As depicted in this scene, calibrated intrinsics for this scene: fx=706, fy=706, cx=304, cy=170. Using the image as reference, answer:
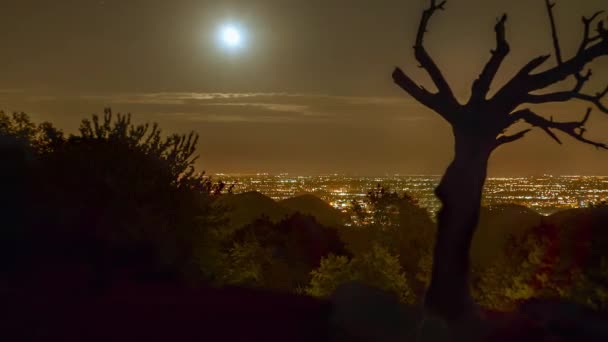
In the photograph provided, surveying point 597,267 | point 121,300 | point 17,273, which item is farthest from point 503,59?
point 597,267

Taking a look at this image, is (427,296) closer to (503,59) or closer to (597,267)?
(503,59)

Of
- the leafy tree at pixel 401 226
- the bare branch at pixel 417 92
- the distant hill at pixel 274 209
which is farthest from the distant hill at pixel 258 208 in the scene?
the bare branch at pixel 417 92

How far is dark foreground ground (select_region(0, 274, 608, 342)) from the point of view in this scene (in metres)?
11.2

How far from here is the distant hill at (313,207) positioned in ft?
504

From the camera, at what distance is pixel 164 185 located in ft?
65.0

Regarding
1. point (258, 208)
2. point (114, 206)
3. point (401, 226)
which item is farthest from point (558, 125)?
point (258, 208)

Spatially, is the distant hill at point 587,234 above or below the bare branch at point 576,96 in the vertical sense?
below

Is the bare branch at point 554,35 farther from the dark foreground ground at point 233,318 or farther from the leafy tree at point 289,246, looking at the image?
the leafy tree at point 289,246

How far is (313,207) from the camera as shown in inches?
6496

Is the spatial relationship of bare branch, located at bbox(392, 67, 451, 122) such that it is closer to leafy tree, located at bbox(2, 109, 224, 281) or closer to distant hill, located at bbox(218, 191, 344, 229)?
leafy tree, located at bbox(2, 109, 224, 281)

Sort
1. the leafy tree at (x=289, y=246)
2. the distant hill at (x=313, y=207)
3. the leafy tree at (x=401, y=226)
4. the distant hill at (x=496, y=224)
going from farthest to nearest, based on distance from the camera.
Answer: the distant hill at (x=313, y=207) → the distant hill at (x=496, y=224) → the leafy tree at (x=401, y=226) → the leafy tree at (x=289, y=246)

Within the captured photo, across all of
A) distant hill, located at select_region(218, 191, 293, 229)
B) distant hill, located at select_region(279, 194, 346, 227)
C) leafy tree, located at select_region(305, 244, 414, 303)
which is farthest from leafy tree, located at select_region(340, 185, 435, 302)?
distant hill, located at select_region(279, 194, 346, 227)

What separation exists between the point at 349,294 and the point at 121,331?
3.99m

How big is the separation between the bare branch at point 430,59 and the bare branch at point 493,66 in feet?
1.61
